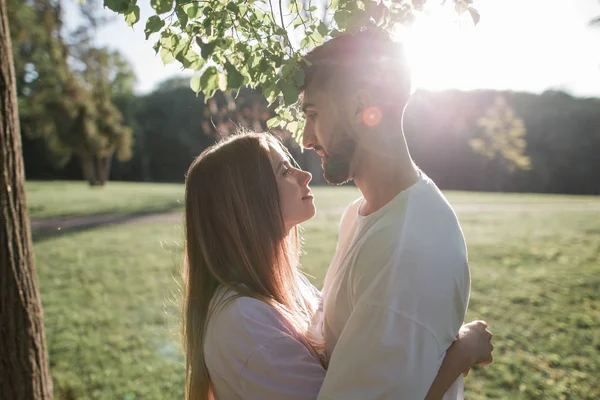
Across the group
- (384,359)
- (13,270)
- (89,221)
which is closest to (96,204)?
(89,221)

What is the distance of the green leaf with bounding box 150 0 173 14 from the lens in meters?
1.81

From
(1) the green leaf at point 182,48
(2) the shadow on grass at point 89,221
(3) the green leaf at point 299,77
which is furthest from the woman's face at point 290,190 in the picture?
(2) the shadow on grass at point 89,221

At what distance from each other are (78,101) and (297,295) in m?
29.0

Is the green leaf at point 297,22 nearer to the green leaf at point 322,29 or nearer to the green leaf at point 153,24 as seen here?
the green leaf at point 322,29

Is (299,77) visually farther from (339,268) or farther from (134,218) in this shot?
(134,218)

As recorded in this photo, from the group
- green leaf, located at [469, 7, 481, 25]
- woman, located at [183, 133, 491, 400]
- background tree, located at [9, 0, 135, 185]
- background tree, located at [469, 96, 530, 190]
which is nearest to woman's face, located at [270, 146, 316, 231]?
woman, located at [183, 133, 491, 400]

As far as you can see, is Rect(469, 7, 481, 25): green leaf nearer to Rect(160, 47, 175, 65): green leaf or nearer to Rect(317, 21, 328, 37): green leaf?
Rect(317, 21, 328, 37): green leaf

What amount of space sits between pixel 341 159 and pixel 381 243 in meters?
0.60

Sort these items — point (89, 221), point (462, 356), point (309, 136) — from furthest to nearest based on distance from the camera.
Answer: point (89, 221) < point (309, 136) < point (462, 356)

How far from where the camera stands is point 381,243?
1.68 m

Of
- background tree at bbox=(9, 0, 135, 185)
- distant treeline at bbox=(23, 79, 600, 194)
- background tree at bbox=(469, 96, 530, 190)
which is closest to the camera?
Answer: background tree at bbox=(9, 0, 135, 185)

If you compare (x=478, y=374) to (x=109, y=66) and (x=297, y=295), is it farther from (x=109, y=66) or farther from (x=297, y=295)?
(x=109, y=66)

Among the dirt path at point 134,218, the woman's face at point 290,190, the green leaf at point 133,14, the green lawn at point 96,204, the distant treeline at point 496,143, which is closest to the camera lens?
the green leaf at point 133,14

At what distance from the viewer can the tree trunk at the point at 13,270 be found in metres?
2.59
